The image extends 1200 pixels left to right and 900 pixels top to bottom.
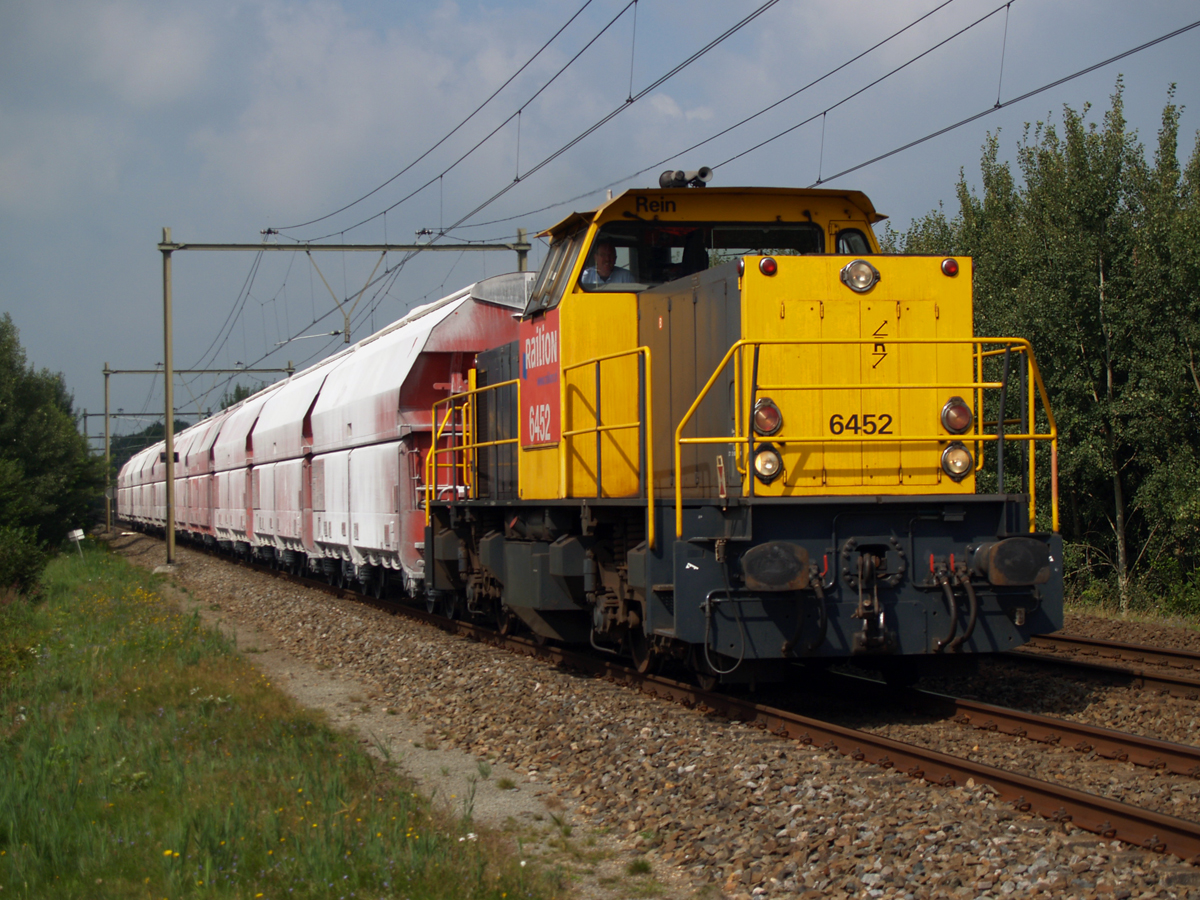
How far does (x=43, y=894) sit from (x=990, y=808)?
3.88 metres

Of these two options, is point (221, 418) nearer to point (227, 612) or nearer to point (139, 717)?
point (227, 612)

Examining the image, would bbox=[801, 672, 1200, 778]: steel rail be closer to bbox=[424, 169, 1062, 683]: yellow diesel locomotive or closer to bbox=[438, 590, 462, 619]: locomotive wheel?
bbox=[424, 169, 1062, 683]: yellow diesel locomotive

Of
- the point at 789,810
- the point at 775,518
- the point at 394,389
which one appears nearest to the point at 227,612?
the point at 394,389

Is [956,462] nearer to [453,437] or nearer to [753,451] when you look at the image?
[753,451]

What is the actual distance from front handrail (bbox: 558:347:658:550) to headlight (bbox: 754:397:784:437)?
0.64 m

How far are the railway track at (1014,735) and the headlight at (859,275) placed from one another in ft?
8.63

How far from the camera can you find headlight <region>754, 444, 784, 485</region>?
649 cm

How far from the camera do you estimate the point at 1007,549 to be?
6.22 metres

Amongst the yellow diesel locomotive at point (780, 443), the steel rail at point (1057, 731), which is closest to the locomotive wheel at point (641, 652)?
the yellow diesel locomotive at point (780, 443)

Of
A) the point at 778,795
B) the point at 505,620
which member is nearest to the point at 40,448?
the point at 505,620

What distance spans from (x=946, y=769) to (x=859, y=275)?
9.79ft

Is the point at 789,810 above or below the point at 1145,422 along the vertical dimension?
below

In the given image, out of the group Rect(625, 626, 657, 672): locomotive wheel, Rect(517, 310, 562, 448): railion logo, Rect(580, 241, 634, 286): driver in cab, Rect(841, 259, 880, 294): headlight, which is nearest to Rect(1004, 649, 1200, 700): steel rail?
Rect(625, 626, 657, 672): locomotive wheel

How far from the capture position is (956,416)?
6.76 metres
